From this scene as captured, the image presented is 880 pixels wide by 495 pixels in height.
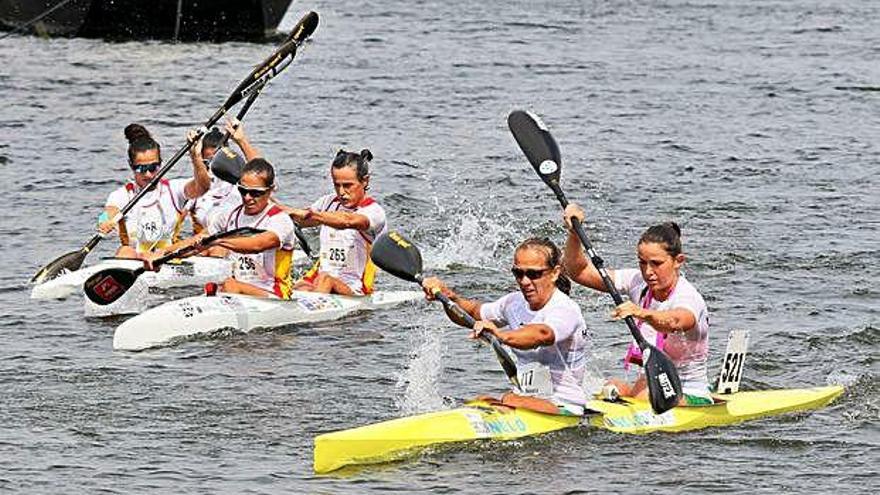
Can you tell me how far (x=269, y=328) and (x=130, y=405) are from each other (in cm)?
242

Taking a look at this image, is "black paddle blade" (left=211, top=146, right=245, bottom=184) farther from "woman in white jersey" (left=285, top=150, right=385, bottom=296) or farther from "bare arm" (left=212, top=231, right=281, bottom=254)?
"bare arm" (left=212, top=231, right=281, bottom=254)

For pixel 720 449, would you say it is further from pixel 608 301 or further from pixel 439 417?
pixel 608 301

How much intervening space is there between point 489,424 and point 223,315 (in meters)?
3.96

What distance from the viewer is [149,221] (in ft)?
50.8

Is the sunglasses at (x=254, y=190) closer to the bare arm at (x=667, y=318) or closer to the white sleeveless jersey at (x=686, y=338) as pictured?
the white sleeveless jersey at (x=686, y=338)

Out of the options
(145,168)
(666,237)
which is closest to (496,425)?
(666,237)

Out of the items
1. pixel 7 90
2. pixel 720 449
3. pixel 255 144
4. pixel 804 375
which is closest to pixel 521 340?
pixel 720 449

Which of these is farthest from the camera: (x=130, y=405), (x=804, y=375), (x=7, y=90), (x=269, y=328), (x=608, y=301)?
(x=7, y=90)

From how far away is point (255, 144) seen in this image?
2342 cm

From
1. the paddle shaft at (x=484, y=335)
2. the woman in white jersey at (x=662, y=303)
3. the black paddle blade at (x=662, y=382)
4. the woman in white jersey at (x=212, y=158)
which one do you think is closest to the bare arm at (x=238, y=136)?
the woman in white jersey at (x=212, y=158)

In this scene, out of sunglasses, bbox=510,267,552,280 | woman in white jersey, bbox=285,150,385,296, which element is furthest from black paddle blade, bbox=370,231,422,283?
woman in white jersey, bbox=285,150,385,296

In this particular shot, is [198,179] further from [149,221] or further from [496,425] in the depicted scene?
[496,425]

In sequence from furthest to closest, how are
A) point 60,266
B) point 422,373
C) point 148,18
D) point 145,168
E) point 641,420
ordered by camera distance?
point 148,18, point 60,266, point 145,168, point 422,373, point 641,420

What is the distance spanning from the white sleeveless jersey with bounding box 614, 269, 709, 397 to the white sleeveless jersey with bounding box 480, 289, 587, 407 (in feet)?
1.40
